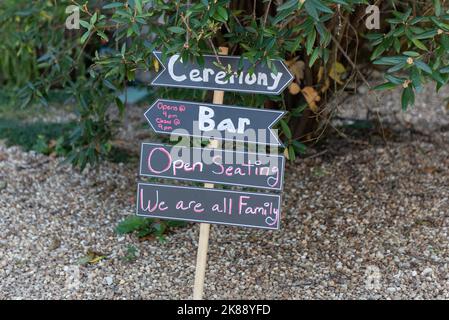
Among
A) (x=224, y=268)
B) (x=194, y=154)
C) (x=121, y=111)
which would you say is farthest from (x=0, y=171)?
(x=194, y=154)

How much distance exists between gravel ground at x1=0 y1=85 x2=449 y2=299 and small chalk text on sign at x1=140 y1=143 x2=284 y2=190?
73 cm

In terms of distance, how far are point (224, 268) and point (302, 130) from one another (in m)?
1.50

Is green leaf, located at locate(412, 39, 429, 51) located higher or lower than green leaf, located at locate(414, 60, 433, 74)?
higher

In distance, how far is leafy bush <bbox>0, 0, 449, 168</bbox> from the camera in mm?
2686

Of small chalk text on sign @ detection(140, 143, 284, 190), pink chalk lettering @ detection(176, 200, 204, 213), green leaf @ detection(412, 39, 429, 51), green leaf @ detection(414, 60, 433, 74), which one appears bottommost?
pink chalk lettering @ detection(176, 200, 204, 213)

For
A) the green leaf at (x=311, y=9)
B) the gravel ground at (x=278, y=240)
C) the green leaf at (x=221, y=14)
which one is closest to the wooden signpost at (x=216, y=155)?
the green leaf at (x=221, y=14)

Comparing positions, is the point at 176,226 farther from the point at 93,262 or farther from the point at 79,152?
the point at 79,152

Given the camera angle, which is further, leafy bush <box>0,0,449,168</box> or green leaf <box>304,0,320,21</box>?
leafy bush <box>0,0,449,168</box>

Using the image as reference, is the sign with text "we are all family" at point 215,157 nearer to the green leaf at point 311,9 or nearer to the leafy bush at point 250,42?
the leafy bush at point 250,42

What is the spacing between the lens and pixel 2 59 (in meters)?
7.00

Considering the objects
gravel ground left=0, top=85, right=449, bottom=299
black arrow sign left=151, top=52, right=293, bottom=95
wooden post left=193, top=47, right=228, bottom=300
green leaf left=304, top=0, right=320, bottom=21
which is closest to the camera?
green leaf left=304, top=0, right=320, bottom=21

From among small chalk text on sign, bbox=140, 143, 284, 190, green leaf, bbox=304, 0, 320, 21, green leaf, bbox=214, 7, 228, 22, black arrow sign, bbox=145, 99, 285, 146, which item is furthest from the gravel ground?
green leaf, bbox=304, 0, 320, 21

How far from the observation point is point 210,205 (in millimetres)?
2967

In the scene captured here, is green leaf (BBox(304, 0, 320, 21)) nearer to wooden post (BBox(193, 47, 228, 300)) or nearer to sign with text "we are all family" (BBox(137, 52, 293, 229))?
sign with text "we are all family" (BBox(137, 52, 293, 229))
